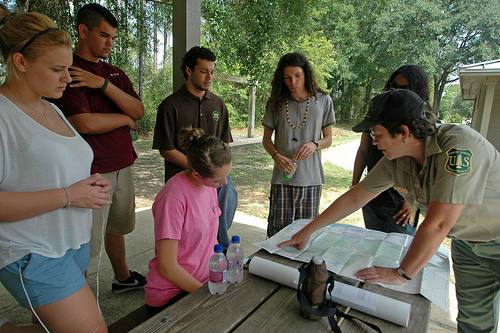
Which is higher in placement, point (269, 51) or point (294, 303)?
point (269, 51)

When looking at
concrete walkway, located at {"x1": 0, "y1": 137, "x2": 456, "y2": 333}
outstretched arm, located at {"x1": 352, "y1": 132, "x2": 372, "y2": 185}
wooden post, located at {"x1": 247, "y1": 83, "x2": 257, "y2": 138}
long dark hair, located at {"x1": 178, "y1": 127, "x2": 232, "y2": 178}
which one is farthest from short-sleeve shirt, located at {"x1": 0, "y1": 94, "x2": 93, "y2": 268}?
wooden post, located at {"x1": 247, "y1": 83, "x2": 257, "y2": 138}

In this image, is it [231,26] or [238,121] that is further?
[238,121]

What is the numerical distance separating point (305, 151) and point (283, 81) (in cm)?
63

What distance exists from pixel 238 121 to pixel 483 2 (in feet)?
63.7

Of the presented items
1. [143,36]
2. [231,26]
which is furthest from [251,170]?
[143,36]

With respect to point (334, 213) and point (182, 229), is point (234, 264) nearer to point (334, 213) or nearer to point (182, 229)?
point (182, 229)

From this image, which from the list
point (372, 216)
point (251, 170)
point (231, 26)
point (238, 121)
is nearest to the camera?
point (372, 216)

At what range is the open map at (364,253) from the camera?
1.31m

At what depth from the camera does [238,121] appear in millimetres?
16672

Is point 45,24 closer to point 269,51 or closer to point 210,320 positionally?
point 210,320

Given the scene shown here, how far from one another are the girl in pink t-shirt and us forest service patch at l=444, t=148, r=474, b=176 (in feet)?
3.06

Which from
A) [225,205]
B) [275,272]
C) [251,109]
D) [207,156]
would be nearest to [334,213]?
[275,272]

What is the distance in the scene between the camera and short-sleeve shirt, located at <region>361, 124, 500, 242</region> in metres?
1.17

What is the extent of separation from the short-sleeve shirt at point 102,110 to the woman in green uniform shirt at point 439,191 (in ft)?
4.10
